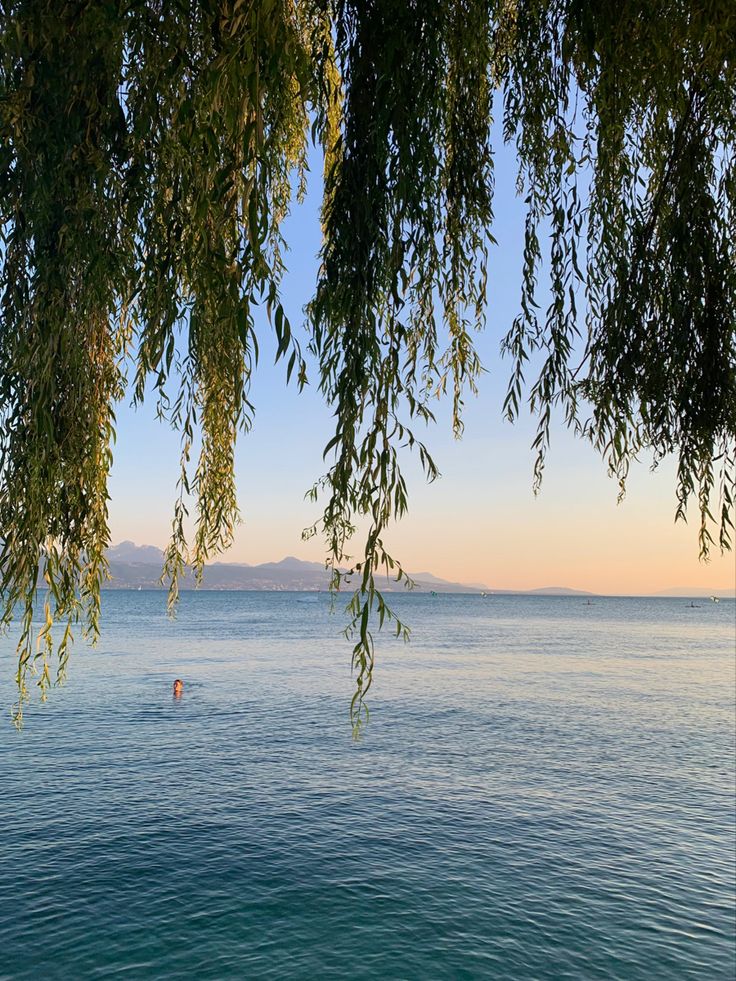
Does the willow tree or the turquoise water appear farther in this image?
the turquoise water

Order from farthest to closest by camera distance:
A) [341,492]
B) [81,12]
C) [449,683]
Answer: [449,683] → [81,12] → [341,492]

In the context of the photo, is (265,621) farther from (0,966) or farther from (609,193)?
(609,193)

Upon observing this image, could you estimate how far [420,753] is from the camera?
1091 inches

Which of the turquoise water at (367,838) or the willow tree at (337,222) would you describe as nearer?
the willow tree at (337,222)

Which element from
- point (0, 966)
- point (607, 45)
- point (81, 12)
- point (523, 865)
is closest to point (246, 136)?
point (81, 12)

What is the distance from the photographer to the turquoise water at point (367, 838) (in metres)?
13.0

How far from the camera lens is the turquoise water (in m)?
13.0

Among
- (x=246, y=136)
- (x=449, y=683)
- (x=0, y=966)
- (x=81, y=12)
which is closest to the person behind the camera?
(x=246, y=136)

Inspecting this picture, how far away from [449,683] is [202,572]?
44487 mm

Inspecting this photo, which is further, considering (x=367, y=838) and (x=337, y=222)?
(x=367, y=838)

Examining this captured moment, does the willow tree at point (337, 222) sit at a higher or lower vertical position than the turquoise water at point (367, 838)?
higher

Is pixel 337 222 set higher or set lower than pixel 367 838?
higher

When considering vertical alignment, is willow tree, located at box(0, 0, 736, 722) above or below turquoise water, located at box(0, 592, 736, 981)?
above

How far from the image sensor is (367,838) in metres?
18.5
